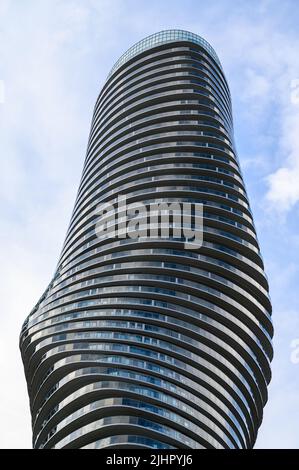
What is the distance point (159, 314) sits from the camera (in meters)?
90.1

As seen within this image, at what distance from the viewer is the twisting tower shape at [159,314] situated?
82.1 meters

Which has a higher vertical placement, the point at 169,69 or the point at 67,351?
the point at 169,69

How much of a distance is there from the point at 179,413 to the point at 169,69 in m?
63.7

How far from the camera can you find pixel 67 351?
86.9 m

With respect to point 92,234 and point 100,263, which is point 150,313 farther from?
point 92,234

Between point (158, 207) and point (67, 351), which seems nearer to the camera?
point (67, 351)

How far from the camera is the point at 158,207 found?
4003 inches

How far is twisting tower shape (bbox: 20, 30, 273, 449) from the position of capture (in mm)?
82125
